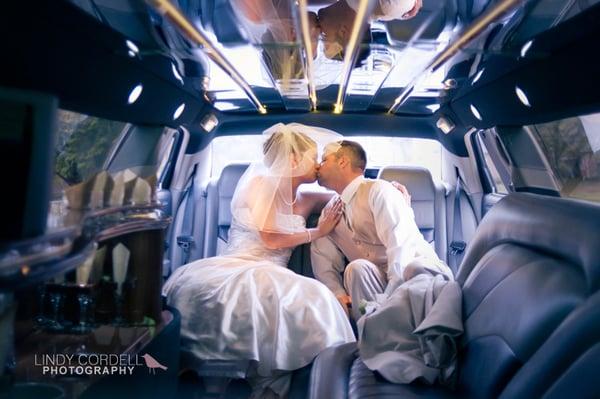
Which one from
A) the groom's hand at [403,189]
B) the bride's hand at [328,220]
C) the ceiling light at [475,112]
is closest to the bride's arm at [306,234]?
the bride's hand at [328,220]

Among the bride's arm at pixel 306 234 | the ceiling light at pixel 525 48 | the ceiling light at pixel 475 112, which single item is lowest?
the bride's arm at pixel 306 234

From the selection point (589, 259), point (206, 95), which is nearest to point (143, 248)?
point (206, 95)

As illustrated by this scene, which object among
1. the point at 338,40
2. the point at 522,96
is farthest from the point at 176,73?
the point at 522,96

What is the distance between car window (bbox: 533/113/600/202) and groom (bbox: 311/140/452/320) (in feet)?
1.16

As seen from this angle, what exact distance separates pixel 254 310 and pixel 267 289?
56 mm

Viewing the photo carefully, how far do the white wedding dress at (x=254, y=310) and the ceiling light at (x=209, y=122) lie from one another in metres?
0.24

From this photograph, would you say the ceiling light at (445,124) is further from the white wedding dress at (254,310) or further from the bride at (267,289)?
the white wedding dress at (254,310)

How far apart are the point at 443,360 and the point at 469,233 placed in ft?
1.11

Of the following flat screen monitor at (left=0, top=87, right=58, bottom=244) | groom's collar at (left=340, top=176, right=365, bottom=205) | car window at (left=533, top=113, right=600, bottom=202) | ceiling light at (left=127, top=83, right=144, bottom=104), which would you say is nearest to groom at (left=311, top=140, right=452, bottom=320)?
groom's collar at (left=340, top=176, right=365, bottom=205)

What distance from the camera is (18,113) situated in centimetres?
56

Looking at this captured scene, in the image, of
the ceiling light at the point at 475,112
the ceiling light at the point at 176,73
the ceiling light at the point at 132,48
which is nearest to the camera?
the ceiling light at the point at 132,48

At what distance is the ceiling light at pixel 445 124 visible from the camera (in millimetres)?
1308

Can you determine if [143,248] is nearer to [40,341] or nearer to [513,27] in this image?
[40,341]

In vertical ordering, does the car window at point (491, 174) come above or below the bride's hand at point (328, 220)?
above
